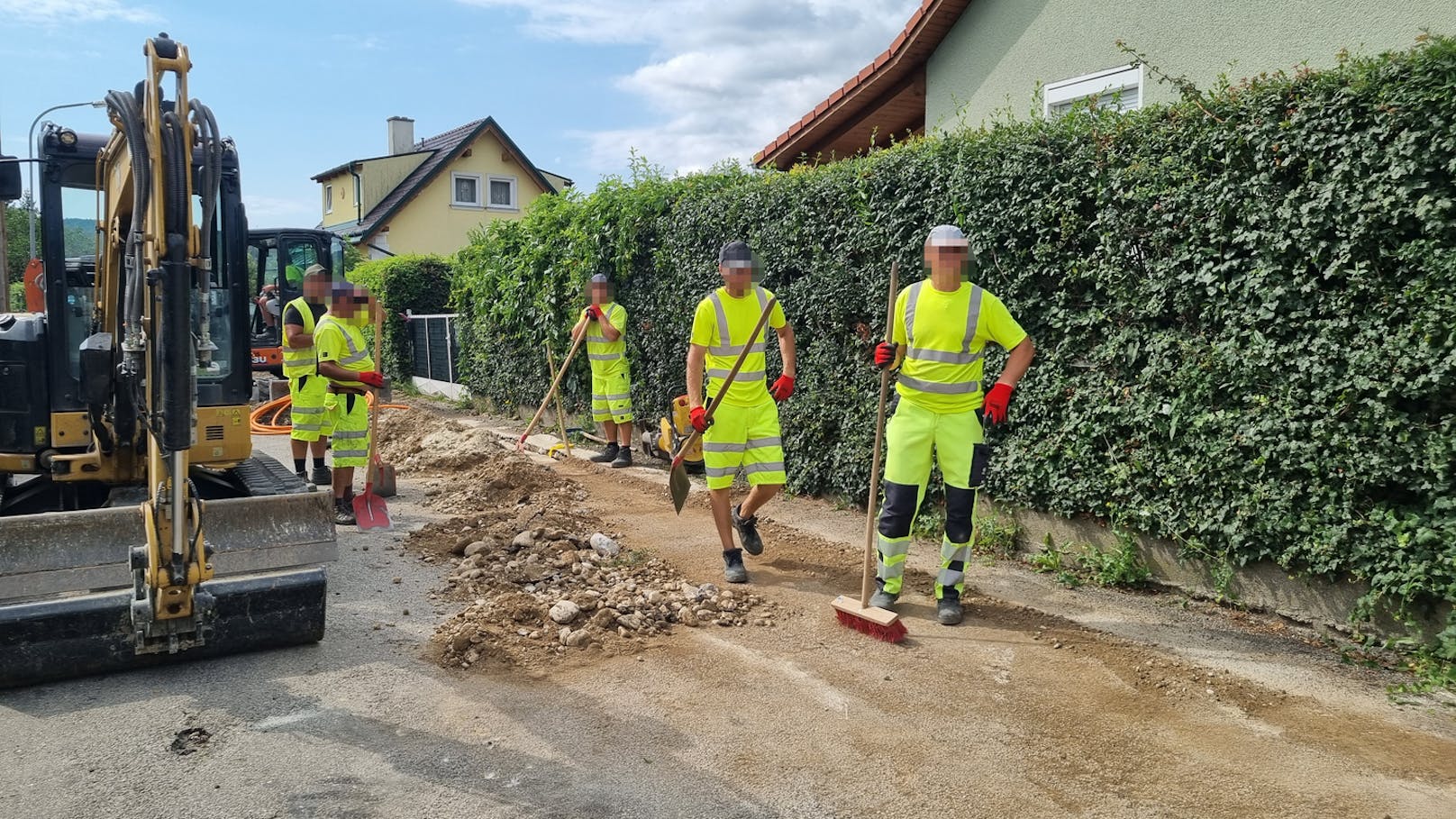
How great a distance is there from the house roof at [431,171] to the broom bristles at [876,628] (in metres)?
29.6

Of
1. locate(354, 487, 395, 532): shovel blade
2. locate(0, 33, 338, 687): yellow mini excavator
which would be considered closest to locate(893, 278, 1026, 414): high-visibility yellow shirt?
locate(0, 33, 338, 687): yellow mini excavator

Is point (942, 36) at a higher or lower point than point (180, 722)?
higher

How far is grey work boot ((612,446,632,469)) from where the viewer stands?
1038cm

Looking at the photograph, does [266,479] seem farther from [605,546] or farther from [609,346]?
[609,346]

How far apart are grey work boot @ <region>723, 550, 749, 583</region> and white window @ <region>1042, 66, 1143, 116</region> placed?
511 cm

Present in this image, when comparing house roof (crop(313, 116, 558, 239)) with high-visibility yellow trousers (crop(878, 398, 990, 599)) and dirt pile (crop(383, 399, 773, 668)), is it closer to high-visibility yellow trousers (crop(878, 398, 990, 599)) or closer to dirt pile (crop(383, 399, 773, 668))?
dirt pile (crop(383, 399, 773, 668))

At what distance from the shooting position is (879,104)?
11633mm

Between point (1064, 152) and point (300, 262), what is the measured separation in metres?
14.6

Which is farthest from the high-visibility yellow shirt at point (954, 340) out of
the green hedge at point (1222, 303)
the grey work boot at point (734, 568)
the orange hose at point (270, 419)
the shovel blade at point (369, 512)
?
the orange hose at point (270, 419)

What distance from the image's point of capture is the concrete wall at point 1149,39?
7.12 m

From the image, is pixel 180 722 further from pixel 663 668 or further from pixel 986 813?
pixel 986 813

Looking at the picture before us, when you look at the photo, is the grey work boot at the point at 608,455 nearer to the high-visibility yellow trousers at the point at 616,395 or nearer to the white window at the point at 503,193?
the high-visibility yellow trousers at the point at 616,395

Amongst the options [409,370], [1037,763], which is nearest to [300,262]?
[409,370]

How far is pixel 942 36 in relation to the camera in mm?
10445
